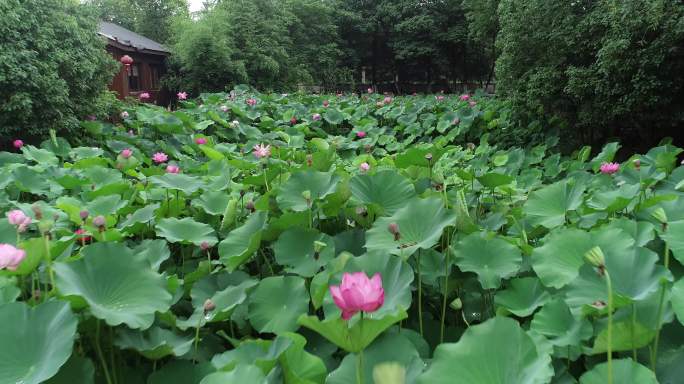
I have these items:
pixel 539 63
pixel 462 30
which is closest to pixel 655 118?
pixel 539 63

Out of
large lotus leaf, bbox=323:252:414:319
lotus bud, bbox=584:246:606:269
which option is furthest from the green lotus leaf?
lotus bud, bbox=584:246:606:269

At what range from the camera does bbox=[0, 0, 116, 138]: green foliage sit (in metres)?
3.90

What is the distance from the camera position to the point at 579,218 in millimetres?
1201

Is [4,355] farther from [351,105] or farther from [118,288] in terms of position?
[351,105]

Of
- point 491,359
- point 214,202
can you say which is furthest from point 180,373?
point 214,202

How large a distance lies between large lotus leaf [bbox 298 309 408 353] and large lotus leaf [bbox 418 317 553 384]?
0.25ft

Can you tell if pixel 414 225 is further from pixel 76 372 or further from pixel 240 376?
pixel 76 372

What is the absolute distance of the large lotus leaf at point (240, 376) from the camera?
598mm

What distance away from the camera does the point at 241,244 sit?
1.09 meters

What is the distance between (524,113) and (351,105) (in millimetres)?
2366

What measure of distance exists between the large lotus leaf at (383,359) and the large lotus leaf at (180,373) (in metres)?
0.22

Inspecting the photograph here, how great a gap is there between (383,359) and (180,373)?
1.01 ft

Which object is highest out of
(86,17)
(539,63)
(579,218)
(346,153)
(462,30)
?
(462,30)

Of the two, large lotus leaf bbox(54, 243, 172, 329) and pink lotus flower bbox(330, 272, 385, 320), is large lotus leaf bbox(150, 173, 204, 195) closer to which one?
large lotus leaf bbox(54, 243, 172, 329)
